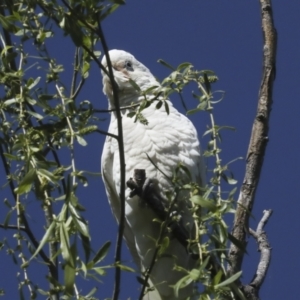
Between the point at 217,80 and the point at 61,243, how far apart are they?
709 mm

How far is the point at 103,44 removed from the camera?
1.49 m

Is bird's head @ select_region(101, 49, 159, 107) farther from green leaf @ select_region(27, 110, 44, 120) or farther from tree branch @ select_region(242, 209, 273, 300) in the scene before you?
green leaf @ select_region(27, 110, 44, 120)

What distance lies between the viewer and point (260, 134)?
91.8 inches

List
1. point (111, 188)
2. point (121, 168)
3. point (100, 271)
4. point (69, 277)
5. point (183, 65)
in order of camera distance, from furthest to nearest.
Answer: point (111, 188)
point (183, 65)
point (121, 168)
point (100, 271)
point (69, 277)

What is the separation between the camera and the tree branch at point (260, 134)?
7.45ft

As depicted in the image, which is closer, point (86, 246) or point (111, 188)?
point (86, 246)

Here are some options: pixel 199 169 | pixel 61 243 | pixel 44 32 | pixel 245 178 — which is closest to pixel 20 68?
pixel 44 32

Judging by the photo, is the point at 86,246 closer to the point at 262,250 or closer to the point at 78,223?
the point at 78,223

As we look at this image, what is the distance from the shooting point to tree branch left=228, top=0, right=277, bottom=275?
2271mm

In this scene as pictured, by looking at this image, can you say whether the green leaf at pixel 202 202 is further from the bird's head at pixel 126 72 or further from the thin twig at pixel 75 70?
the bird's head at pixel 126 72

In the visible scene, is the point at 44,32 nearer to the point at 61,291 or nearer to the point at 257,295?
the point at 61,291

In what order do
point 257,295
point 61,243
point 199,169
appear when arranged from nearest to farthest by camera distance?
point 61,243 < point 257,295 < point 199,169

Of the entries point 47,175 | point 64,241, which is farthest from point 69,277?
point 47,175

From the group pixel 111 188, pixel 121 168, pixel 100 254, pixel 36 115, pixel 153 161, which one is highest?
pixel 36 115
